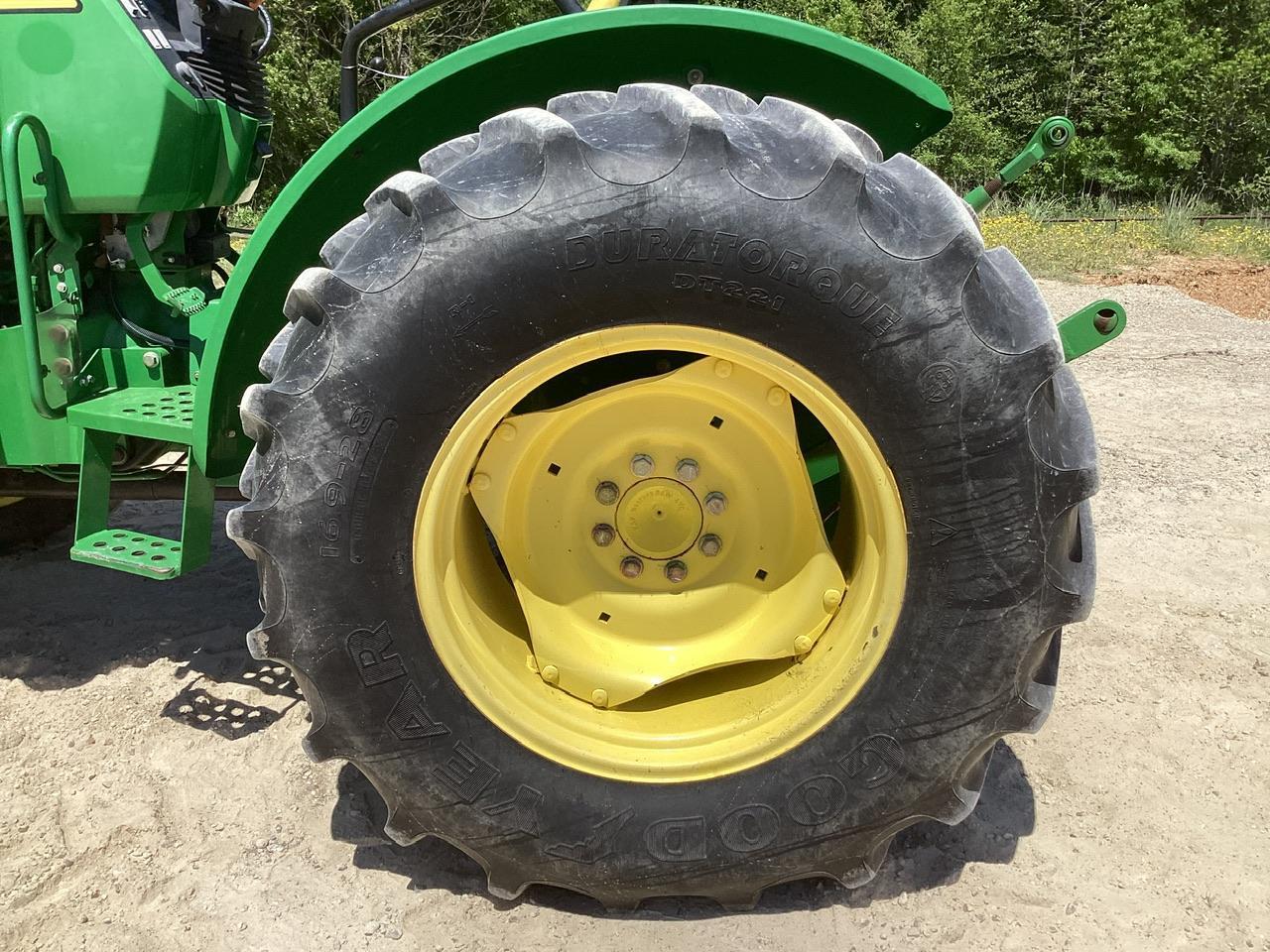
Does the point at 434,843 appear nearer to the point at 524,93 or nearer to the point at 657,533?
the point at 657,533

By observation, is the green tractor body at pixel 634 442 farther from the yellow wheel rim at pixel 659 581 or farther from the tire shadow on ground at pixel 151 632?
the tire shadow on ground at pixel 151 632

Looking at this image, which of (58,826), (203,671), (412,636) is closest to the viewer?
(412,636)

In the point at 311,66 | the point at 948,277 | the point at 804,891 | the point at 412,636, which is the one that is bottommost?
the point at 311,66

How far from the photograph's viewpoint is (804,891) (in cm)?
190

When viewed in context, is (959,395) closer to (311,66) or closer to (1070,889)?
(1070,889)

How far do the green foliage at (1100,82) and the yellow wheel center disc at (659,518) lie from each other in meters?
18.6

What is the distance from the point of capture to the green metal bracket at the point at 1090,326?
1.66 m

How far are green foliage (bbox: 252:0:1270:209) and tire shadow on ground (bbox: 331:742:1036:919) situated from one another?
60.9ft

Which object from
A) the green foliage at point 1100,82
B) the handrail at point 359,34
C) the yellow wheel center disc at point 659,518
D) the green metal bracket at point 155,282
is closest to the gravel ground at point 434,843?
the yellow wheel center disc at point 659,518

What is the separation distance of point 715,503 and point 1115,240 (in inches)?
→ 451

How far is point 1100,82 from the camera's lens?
805 inches

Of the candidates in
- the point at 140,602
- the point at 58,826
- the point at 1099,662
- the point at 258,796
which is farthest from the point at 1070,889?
the point at 140,602

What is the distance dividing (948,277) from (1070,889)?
126cm

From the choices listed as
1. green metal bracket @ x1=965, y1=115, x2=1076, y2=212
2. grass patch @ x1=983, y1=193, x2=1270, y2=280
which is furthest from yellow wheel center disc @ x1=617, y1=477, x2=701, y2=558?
grass patch @ x1=983, y1=193, x2=1270, y2=280
